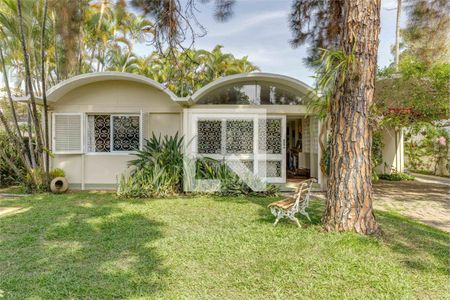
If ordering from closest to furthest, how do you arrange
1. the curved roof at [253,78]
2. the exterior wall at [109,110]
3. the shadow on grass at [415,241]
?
the shadow on grass at [415,241], the curved roof at [253,78], the exterior wall at [109,110]

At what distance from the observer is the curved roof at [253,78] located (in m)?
10.0

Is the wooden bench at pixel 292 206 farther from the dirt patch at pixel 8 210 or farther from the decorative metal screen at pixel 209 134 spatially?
the dirt patch at pixel 8 210

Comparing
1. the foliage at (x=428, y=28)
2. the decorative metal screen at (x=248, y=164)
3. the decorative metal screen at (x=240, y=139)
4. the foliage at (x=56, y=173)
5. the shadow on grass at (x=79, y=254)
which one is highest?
the foliage at (x=428, y=28)

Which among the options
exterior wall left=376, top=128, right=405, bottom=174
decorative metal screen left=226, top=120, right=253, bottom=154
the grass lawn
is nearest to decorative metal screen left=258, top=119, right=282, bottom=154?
decorative metal screen left=226, top=120, right=253, bottom=154

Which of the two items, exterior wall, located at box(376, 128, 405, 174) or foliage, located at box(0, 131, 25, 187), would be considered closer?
foliage, located at box(0, 131, 25, 187)

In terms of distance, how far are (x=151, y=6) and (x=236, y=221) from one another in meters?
5.10

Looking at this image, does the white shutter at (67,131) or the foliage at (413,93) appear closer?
the foliage at (413,93)

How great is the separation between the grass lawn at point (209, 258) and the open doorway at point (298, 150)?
5744 mm

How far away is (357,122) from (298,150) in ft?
29.6

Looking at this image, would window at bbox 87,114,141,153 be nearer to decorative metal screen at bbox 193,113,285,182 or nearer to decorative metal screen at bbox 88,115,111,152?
decorative metal screen at bbox 88,115,111,152

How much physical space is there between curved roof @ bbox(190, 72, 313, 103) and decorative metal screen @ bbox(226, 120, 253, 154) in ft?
4.27

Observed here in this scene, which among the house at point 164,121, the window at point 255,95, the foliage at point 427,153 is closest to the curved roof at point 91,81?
the house at point 164,121

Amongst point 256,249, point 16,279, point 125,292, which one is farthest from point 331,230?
point 16,279

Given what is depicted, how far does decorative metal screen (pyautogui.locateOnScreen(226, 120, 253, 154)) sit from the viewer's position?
1054 cm
